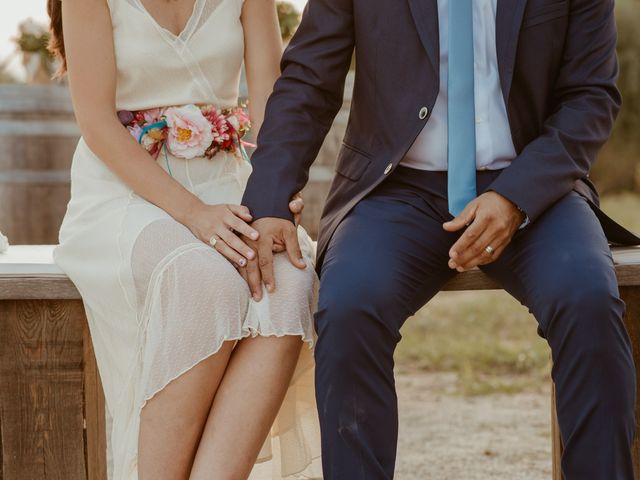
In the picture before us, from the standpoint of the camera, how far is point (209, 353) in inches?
95.0

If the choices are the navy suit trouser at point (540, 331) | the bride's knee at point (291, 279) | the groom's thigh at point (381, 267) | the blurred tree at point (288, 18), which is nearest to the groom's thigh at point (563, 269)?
the navy suit trouser at point (540, 331)

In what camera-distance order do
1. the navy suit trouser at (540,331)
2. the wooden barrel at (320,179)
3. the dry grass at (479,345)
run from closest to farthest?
the navy suit trouser at (540,331), the dry grass at (479,345), the wooden barrel at (320,179)

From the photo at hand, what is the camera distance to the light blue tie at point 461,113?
8.42 feet

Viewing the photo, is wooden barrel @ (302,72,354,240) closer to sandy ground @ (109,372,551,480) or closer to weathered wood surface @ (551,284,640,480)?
sandy ground @ (109,372,551,480)

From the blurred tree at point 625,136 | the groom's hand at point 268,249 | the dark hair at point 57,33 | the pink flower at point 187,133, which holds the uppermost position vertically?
the dark hair at point 57,33

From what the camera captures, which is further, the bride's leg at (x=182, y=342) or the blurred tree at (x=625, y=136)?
the blurred tree at (x=625, y=136)

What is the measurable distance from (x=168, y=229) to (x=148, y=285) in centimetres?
14

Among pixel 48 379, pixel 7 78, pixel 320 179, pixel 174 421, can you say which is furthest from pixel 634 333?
pixel 7 78

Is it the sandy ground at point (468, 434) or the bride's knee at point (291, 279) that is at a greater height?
the bride's knee at point (291, 279)

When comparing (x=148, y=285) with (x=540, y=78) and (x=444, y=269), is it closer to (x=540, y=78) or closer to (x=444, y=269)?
(x=444, y=269)

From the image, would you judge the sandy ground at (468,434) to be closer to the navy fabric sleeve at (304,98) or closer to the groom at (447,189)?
the groom at (447,189)

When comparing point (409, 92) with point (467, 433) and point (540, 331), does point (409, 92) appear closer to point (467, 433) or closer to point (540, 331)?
point (540, 331)

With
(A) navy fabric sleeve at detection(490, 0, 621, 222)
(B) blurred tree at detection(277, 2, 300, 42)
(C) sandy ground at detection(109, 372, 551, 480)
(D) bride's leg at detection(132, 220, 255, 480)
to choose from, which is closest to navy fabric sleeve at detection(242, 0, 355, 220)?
(D) bride's leg at detection(132, 220, 255, 480)

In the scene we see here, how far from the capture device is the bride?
2.44 meters
